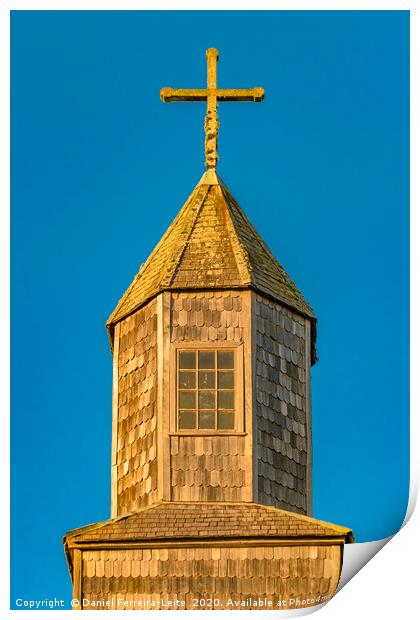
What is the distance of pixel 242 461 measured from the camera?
63.6 metres

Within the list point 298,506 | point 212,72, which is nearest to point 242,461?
point 298,506

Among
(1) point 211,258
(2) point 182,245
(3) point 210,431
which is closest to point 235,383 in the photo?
(3) point 210,431

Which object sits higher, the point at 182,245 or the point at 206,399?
the point at 182,245

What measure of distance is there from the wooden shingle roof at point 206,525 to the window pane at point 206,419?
1.25 meters

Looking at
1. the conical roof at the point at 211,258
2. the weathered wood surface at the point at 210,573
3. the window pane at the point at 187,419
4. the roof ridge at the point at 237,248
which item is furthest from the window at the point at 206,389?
the weathered wood surface at the point at 210,573

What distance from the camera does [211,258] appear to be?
6556 centimetres

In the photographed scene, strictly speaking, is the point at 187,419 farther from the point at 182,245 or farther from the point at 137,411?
the point at 182,245

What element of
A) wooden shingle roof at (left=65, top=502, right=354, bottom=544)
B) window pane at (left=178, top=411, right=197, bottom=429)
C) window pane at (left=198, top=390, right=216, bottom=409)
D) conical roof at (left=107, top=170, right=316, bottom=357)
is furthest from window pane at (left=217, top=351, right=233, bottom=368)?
wooden shingle roof at (left=65, top=502, right=354, bottom=544)

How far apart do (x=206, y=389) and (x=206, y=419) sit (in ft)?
1.53

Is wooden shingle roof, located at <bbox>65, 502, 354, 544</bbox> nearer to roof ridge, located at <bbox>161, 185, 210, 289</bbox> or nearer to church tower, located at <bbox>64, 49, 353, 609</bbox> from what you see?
church tower, located at <bbox>64, 49, 353, 609</bbox>

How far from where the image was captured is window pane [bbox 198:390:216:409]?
6400cm

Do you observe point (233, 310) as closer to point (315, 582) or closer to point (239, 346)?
point (239, 346)

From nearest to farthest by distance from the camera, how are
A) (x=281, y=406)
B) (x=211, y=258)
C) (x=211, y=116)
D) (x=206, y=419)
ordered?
(x=206, y=419) < (x=281, y=406) < (x=211, y=258) < (x=211, y=116)

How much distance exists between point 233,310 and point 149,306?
4.44ft
